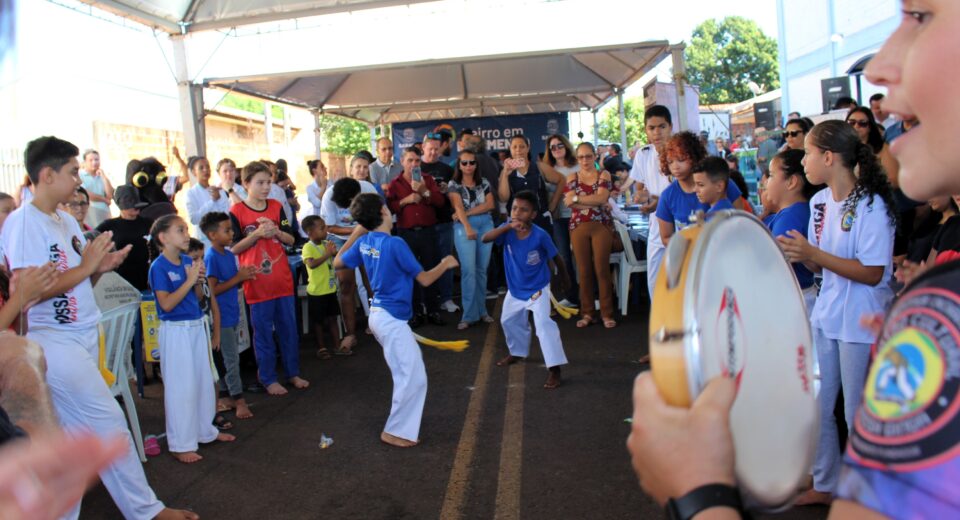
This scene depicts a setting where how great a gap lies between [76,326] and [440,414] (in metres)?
2.73

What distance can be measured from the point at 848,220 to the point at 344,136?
140 ft

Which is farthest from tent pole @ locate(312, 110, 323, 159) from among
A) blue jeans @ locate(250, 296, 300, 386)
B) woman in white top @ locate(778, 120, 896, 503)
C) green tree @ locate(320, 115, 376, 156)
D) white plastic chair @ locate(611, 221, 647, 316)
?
green tree @ locate(320, 115, 376, 156)

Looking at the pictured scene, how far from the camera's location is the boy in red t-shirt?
6336mm

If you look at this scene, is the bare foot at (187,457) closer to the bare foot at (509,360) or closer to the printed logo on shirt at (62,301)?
the printed logo on shirt at (62,301)

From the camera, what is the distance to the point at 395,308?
5.20 m

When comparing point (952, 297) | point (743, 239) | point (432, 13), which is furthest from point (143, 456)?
point (432, 13)

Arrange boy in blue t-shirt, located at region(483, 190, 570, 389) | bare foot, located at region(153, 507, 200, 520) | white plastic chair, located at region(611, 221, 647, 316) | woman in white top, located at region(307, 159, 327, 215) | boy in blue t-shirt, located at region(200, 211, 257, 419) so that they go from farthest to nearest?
woman in white top, located at region(307, 159, 327, 215)
white plastic chair, located at region(611, 221, 647, 316)
boy in blue t-shirt, located at region(483, 190, 570, 389)
boy in blue t-shirt, located at region(200, 211, 257, 419)
bare foot, located at region(153, 507, 200, 520)

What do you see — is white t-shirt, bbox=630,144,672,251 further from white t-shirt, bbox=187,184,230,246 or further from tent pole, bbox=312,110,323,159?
tent pole, bbox=312,110,323,159

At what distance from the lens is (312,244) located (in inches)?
307

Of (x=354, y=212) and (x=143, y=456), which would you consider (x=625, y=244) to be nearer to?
(x=354, y=212)

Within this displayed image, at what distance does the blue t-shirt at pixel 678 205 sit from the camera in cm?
561

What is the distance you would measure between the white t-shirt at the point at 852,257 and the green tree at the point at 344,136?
39.8m

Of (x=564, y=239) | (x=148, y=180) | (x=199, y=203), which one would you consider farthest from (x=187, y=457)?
(x=564, y=239)

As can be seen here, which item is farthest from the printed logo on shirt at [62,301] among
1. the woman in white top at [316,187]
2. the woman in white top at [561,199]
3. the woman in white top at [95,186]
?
the woman in white top at [316,187]
